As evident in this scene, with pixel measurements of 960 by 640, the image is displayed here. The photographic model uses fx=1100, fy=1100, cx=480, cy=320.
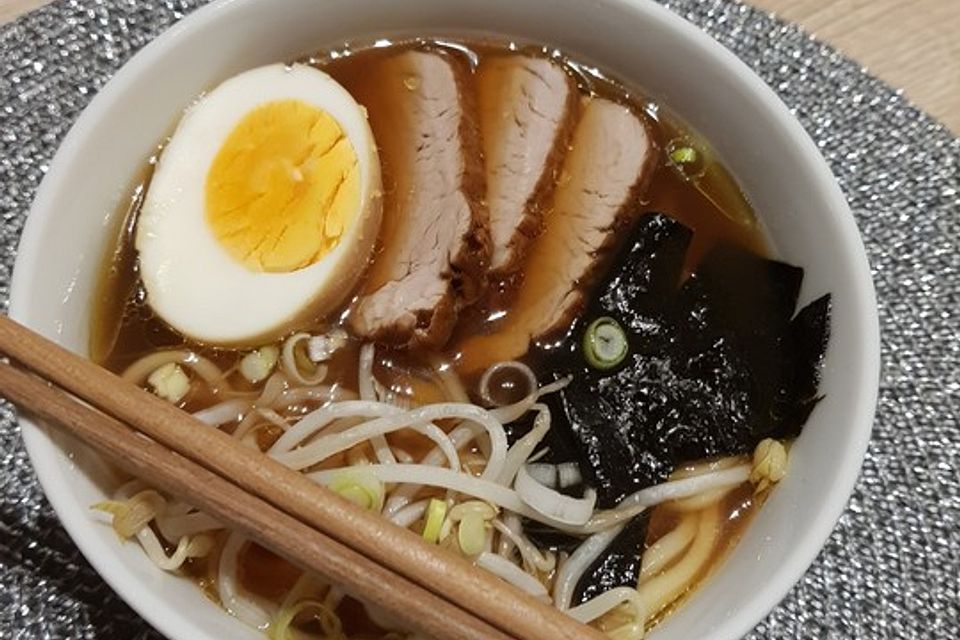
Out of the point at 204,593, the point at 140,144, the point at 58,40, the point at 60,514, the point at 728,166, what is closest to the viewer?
the point at 60,514

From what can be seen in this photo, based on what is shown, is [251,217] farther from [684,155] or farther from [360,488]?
[684,155]

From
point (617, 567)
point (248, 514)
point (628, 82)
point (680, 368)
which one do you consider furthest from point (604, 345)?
point (248, 514)

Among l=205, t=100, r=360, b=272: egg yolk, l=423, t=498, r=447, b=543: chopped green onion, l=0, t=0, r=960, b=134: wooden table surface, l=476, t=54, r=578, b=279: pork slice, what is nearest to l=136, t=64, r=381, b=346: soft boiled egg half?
l=205, t=100, r=360, b=272: egg yolk

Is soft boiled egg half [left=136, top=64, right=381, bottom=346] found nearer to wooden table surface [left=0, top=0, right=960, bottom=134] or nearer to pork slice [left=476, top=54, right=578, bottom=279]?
pork slice [left=476, top=54, right=578, bottom=279]

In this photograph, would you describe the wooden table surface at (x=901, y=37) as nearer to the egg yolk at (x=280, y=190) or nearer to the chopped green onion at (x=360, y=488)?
the egg yolk at (x=280, y=190)

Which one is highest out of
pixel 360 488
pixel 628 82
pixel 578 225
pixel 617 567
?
pixel 628 82

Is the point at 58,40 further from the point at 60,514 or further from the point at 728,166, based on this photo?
the point at 728,166

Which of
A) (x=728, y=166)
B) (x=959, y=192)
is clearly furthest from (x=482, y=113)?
(x=959, y=192)
